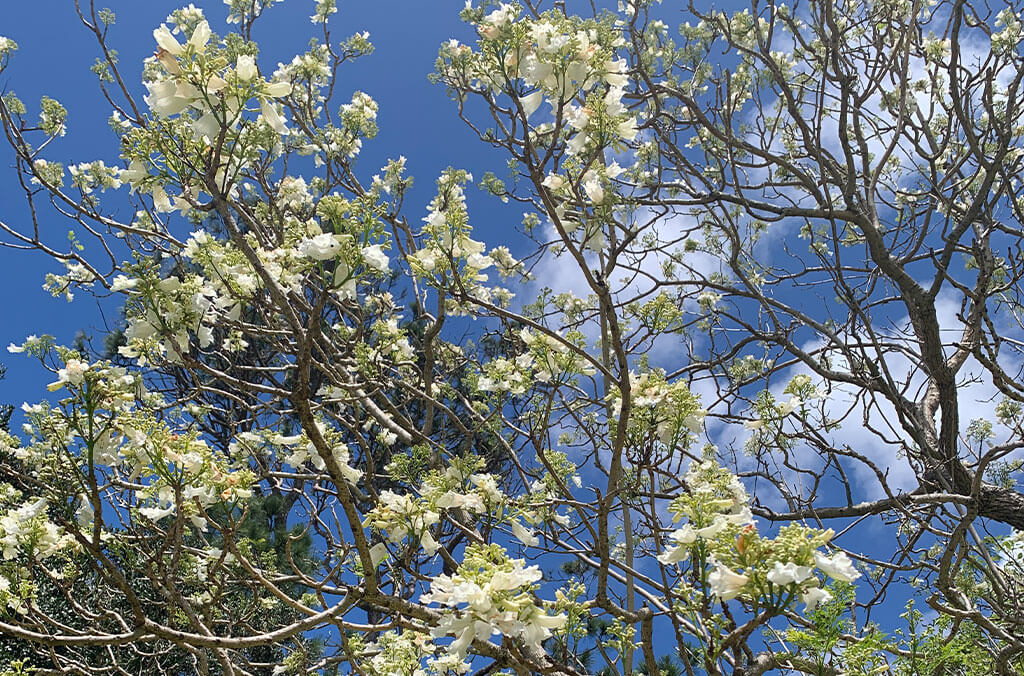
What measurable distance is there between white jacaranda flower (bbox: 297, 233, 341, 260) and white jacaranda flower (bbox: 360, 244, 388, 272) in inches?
2.6

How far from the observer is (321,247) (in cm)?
166

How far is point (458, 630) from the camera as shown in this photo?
56.4 inches

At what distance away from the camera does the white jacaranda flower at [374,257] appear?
65.2 inches

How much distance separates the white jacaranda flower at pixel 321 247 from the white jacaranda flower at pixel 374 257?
65mm

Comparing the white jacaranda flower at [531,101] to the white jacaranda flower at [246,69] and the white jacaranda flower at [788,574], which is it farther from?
the white jacaranda flower at [788,574]

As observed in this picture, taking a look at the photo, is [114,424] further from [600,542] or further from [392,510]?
[600,542]

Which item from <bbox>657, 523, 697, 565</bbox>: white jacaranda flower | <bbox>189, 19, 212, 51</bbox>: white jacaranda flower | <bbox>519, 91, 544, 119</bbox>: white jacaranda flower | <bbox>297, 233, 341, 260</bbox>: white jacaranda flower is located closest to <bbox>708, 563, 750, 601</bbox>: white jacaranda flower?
<bbox>657, 523, 697, 565</bbox>: white jacaranda flower

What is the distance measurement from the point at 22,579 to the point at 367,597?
132cm

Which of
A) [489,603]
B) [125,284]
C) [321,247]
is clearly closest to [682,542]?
[489,603]

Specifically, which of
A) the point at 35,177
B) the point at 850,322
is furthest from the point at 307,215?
the point at 850,322

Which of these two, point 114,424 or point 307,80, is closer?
point 114,424

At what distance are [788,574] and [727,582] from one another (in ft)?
0.43

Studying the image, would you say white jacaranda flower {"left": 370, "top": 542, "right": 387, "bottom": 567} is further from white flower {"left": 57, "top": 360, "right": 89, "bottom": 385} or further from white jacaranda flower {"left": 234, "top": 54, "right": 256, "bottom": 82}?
white jacaranda flower {"left": 234, "top": 54, "right": 256, "bottom": 82}

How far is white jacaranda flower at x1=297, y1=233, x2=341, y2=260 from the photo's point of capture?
1654 mm
